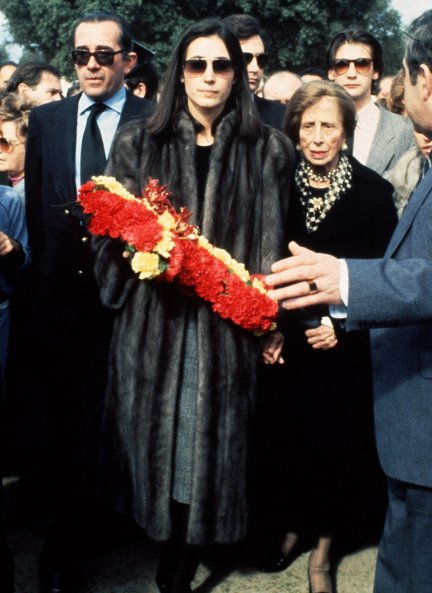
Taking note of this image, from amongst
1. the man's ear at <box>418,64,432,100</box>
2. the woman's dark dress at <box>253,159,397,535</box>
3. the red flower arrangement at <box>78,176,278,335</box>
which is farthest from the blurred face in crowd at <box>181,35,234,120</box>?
the man's ear at <box>418,64,432,100</box>

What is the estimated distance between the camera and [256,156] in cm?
336

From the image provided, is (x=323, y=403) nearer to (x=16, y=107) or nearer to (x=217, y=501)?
(x=217, y=501)

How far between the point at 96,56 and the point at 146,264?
5.57ft

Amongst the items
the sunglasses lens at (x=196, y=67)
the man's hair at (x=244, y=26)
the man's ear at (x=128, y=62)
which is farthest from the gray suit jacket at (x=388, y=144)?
the sunglasses lens at (x=196, y=67)

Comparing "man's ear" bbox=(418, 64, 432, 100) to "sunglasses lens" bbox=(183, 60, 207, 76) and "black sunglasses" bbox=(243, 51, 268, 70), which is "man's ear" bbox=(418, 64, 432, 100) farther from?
"black sunglasses" bbox=(243, 51, 268, 70)

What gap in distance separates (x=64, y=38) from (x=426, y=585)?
30.2m

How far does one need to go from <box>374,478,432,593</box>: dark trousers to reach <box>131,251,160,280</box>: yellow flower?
116 centimetres

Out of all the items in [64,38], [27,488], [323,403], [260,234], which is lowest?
[27,488]

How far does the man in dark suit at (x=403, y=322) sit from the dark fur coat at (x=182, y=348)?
93 cm

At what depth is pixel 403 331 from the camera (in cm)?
228

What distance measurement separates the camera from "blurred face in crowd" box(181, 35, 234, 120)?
3318 mm

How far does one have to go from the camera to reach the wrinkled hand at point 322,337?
11.5 ft

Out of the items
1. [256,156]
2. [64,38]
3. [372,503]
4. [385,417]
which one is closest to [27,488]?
[372,503]

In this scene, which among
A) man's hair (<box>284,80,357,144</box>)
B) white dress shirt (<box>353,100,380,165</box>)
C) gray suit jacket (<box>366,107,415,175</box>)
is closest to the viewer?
man's hair (<box>284,80,357,144</box>)
